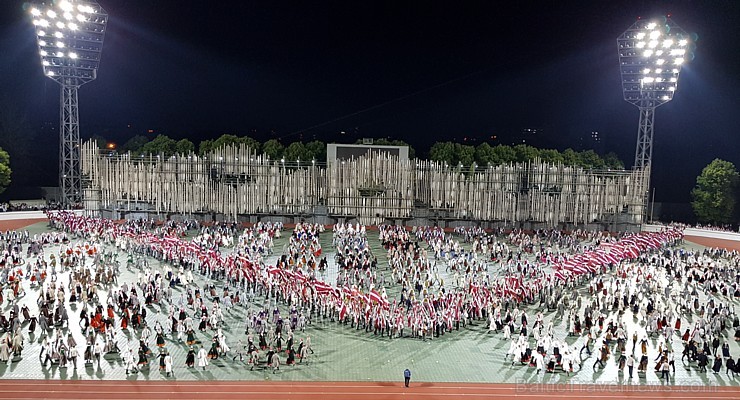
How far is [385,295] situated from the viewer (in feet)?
68.6

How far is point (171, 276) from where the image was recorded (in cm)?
2414

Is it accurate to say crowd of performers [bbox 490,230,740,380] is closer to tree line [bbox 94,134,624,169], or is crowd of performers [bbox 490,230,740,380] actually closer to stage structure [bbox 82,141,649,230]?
stage structure [bbox 82,141,649,230]

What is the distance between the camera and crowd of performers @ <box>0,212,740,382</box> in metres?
17.5

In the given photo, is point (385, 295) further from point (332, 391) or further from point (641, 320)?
point (641, 320)

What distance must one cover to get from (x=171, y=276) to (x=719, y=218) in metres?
44.6

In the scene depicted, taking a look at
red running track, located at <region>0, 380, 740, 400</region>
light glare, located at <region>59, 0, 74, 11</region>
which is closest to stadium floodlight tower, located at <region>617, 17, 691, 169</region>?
red running track, located at <region>0, 380, 740, 400</region>

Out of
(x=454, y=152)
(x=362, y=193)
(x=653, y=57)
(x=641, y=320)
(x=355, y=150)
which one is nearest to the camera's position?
(x=641, y=320)

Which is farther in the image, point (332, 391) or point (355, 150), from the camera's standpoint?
point (355, 150)

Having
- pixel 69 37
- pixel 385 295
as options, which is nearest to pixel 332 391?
pixel 385 295

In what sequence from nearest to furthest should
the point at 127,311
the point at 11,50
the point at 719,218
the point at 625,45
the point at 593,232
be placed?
the point at 127,311
the point at 593,232
the point at 625,45
the point at 719,218
the point at 11,50

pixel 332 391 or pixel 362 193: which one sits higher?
pixel 362 193

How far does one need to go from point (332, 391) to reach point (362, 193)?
28.0 m

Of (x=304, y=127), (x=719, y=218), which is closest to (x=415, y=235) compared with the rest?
(x=719, y=218)

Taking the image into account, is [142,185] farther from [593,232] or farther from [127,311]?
[593,232]
